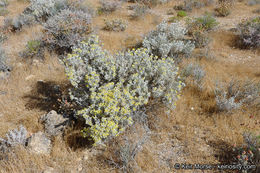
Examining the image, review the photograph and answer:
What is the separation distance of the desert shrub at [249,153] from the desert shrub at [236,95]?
677 millimetres

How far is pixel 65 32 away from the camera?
609 cm

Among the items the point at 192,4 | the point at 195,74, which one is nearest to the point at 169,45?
the point at 195,74

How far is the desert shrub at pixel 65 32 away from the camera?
598 cm

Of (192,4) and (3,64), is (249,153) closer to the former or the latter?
(3,64)

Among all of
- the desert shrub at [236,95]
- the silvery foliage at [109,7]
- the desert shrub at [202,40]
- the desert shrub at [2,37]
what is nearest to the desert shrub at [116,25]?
the silvery foliage at [109,7]

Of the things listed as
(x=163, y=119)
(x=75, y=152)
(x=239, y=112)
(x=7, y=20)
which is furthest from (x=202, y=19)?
(x=7, y=20)

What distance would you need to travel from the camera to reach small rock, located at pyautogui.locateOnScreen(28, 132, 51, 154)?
9.81 ft

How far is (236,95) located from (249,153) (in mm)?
1325

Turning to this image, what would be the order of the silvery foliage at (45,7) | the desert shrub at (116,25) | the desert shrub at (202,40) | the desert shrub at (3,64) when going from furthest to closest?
the silvery foliage at (45,7) < the desert shrub at (116,25) < the desert shrub at (202,40) < the desert shrub at (3,64)

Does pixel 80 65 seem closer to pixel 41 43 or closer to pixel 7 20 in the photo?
pixel 41 43

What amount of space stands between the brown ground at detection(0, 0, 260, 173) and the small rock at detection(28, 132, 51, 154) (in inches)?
4.6

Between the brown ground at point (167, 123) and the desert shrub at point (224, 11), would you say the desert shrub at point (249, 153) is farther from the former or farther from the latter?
the desert shrub at point (224, 11)

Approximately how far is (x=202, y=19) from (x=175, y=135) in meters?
5.78

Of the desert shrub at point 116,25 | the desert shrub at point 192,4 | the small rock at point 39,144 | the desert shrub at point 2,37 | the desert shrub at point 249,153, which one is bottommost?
the small rock at point 39,144
